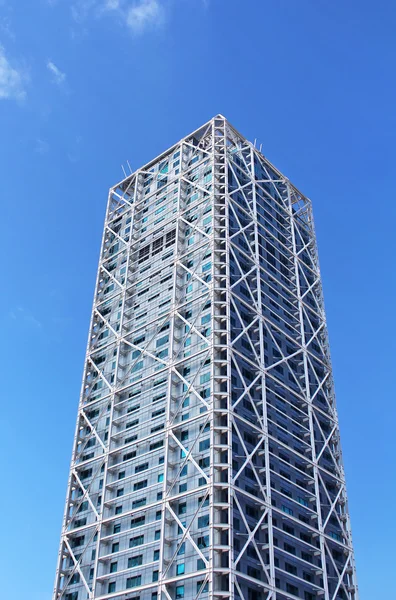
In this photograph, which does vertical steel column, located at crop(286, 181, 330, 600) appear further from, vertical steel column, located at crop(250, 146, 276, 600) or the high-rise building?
vertical steel column, located at crop(250, 146, 276, 600)

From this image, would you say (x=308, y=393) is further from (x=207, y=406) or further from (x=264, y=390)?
(x=207, y=406)

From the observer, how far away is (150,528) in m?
80.7

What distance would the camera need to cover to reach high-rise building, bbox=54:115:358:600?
77438mm

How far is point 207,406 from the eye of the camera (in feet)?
273

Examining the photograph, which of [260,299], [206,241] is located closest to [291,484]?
[260,299]

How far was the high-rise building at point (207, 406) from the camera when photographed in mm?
77438

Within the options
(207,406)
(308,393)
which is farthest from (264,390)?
(308,393)

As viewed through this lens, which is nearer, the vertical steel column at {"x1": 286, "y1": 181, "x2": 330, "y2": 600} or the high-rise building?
the high-rise building

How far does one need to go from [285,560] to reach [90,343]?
46.5 metres

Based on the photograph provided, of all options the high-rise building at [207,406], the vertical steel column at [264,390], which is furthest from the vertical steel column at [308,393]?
the vertical steel column at [264,390]

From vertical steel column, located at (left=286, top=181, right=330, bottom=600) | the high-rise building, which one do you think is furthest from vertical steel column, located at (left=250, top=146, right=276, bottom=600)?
vertical steel column, located at (left=286, top=181, right=330, bottom=600)

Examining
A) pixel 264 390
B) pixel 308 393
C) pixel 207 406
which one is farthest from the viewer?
pixel 308 393

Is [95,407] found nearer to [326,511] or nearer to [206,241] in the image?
[206,241]

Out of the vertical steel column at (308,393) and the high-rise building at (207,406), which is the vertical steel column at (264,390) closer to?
the high-rise building at (207,406)
